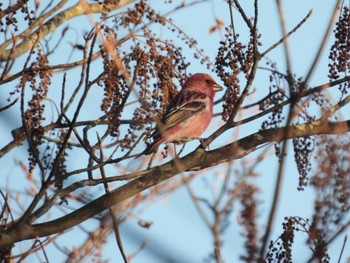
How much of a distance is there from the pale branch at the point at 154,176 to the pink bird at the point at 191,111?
1.69m

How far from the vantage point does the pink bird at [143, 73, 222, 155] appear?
810 cm

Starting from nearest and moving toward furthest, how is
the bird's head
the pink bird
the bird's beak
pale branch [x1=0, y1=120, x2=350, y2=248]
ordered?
pale branch [x1=0, y1=120, x2=350, y2=248]
the pink bird
the bird's head
the bird's beak

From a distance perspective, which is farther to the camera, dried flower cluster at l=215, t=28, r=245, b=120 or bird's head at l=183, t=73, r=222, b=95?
bird's head at l=183, t=73, r=222, b=95

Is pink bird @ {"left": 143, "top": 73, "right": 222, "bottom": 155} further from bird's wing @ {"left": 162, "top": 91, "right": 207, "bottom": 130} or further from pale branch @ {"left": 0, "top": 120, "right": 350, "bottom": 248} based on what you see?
pale branch @ {"left": 0, "top": 120, "right": 350, "bottom": 248}

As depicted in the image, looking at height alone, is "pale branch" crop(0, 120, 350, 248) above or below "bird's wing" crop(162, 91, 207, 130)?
below

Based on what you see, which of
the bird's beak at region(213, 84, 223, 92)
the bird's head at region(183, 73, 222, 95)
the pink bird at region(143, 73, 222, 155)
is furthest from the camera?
the bird's beak at region(213, 84, 223, 92)

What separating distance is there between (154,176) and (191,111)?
2652mm

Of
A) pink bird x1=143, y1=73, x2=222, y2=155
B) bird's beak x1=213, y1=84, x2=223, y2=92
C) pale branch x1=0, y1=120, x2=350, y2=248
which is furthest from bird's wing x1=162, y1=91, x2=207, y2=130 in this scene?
pale branch x1=0, y1=120, x2=350, y2=248

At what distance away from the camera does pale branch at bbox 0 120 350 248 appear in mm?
5551

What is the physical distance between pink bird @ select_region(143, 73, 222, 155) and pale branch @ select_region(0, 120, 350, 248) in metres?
1.69

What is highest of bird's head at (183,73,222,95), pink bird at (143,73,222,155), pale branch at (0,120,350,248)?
bird's head at (183,73,222,95)

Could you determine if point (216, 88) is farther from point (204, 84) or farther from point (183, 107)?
point (183, 107)

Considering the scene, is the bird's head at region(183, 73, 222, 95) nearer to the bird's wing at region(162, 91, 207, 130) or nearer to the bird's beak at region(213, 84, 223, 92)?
the bird's beak at region(213, 84, 223, 92)

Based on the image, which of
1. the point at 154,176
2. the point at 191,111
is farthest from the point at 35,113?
the point at 191,111
